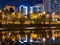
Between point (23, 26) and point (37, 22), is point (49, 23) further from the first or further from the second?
point (23, 26)

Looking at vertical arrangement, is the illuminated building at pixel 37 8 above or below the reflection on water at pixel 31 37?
above

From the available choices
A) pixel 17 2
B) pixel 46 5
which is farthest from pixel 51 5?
pixel 17 2

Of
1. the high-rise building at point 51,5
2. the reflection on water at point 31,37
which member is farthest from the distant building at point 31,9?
the reflection on water at point 31,37

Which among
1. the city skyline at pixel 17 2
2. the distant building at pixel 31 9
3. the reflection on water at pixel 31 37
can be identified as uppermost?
the city skyline at pixel 17 2

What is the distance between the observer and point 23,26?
206cm

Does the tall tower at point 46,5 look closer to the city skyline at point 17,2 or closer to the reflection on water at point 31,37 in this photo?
the city skyline at point 17,2

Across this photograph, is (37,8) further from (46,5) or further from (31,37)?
(31,37)

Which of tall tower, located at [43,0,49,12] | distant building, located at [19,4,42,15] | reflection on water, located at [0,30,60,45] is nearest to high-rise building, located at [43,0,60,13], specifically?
tall tower, located at [43,0,49,12]

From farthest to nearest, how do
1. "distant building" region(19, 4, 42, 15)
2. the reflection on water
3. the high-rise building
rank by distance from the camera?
the high-rise building
"distant building" region(19, 4, 42, 15)
the reflection on water

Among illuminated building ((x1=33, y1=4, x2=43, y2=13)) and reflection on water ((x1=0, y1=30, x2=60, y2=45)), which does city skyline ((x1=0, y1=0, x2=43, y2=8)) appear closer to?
illuminated building ((x1=33, y1=4, x2=43, y2=13))

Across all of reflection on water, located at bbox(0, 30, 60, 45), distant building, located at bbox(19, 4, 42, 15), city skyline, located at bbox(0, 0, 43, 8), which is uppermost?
city skyline, located at bbox(0, 0, 43, 8)

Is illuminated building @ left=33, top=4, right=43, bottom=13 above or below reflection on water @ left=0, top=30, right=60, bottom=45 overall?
above

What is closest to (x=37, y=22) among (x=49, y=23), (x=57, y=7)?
(x=49, y=23)

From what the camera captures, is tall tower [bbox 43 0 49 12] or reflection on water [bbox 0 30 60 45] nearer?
reflection on water [bbox 0 30 60 45]
